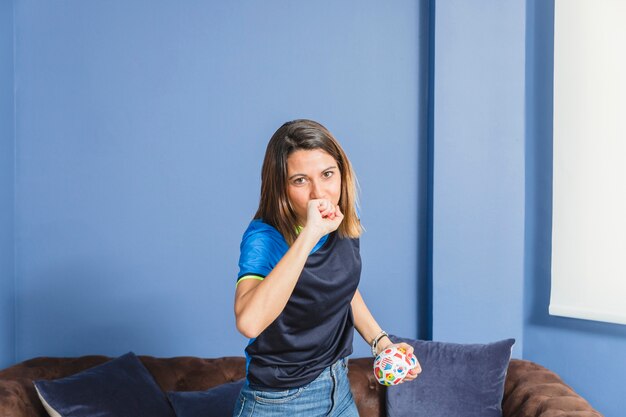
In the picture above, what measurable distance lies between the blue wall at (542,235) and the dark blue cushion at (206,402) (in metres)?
1.51

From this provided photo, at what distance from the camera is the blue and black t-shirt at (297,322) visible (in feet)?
5.22

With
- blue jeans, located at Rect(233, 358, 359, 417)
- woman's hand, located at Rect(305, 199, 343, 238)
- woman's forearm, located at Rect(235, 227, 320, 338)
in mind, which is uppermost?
woman's hand, located at Rect(305, 199, 343, 238)

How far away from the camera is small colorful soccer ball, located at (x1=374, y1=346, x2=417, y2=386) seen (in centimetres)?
173

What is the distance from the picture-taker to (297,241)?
150cm

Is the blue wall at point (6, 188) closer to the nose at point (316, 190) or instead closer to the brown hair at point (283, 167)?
the brown hair at point (283, 167)

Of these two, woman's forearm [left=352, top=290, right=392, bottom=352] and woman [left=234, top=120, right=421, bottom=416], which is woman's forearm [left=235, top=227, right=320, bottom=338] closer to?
woman [left=234, top=120, right=421, bottom=416]

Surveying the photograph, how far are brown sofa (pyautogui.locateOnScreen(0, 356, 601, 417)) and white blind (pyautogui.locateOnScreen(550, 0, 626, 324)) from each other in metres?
0.42

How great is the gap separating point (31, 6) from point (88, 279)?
1346mm

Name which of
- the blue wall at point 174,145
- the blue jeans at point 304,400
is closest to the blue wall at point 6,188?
the blue wall at point 174,145

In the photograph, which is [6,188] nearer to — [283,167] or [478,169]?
[283,167]

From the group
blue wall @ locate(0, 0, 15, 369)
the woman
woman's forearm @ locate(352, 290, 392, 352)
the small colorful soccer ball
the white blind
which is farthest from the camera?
blue wall @ locate(0, 0, 15, 369)

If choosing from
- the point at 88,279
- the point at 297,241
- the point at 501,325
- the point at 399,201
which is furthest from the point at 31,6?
the point at 501,325

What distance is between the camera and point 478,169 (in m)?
3.15

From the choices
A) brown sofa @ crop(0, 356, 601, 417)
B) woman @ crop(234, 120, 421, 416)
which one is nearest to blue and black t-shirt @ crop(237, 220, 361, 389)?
woman @ crop(234, 120, 421, 416)
